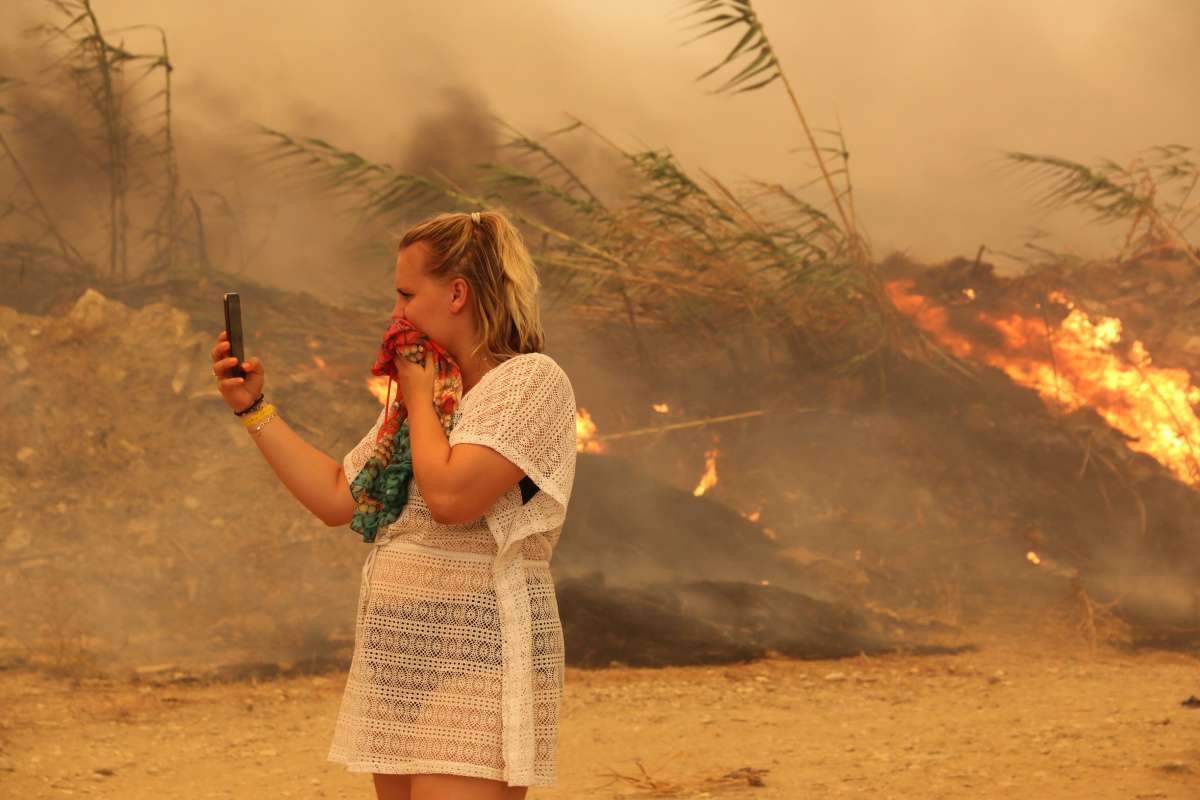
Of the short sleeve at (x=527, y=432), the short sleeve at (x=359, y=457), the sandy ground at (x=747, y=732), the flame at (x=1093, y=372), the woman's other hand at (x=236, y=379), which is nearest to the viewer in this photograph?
the short sleeve at (x=527, y=432)

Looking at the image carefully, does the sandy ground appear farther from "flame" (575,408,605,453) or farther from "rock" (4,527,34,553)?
"flame" (575,408,605,453)

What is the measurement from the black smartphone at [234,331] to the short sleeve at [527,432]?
1.11 feet

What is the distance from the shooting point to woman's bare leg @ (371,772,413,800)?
2.06 metres

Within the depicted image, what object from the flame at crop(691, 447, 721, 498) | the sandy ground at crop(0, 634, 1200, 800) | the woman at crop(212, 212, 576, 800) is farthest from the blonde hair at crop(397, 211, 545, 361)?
the flame at crop(691, 447, 721, 498)

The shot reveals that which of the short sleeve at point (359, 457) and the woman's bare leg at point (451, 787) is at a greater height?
the short sleeve at point (359, 457)

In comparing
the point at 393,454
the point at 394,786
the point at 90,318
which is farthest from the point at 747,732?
the point at 90,318

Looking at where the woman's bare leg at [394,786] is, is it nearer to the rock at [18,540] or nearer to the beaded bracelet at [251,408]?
the beaded bracelet at [251,408]

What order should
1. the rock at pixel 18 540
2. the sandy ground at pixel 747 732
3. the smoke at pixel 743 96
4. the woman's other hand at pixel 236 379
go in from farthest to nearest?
the smoke at pixel 743 96 → the rock at pixel 18 540 → the sandy ground at pixel 747 732 → the woman's other hand at pixel 236 379

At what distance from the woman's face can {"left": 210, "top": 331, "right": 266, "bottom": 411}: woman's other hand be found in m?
0.24

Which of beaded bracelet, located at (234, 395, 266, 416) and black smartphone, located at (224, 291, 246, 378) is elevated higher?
black smartphone, located at (224, 291, 246, 378)

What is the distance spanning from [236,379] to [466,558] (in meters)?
0.43

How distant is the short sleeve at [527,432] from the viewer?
193 cm

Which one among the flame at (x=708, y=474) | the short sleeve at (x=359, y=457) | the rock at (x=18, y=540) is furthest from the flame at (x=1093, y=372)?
the short sleeve at (x=359, y=457)

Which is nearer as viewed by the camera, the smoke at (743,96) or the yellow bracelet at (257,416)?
the yellow bracelet at (257,416)
